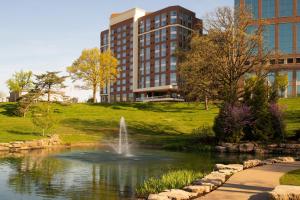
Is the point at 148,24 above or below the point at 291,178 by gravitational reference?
above

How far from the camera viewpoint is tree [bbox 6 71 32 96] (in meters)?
91.9

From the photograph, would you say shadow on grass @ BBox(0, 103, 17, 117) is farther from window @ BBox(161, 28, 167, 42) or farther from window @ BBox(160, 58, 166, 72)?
window @ BBox(161, 28, 167, 42)

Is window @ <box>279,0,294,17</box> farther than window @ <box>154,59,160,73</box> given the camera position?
No

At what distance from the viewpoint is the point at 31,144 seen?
125 feet

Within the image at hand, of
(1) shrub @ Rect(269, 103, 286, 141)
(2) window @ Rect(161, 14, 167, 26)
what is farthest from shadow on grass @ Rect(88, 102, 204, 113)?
(2) window @ Rect(161, 14, 167, 26)

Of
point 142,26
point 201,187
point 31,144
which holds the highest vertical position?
point 142,26

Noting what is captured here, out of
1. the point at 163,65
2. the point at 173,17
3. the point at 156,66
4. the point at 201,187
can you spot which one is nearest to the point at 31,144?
the point at 201,187

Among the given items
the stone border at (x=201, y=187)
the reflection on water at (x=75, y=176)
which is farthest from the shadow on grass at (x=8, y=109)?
the stone border at (x=201, y=187)

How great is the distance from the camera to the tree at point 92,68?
281 ft

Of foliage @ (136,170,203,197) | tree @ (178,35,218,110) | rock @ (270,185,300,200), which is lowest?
foliage @ (136,170,203,197)

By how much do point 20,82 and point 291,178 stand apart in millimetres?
86469

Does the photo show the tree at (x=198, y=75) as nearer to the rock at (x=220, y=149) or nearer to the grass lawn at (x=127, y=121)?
the grass lawn at (x=127, y=121)

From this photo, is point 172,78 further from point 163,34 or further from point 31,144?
point 31,144

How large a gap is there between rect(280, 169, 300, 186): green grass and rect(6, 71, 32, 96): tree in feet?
272
